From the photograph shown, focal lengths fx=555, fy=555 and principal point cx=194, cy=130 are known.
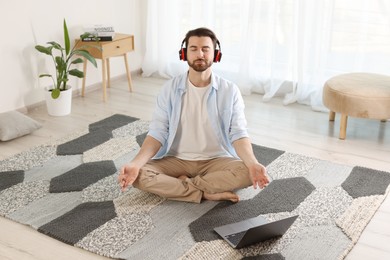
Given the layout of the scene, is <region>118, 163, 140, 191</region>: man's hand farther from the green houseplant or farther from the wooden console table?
the wooden console table

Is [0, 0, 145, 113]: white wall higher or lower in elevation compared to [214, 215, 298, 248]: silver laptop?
higher

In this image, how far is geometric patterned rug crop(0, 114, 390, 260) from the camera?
2.24 m

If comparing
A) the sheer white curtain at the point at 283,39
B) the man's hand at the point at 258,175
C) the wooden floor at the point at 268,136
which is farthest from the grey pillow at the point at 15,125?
the man's hand at the point at 258,175

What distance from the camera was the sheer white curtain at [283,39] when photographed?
3.79 meters

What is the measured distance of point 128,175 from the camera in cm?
246

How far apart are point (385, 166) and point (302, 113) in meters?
0.98

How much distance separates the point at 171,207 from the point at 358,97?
1.40 meters

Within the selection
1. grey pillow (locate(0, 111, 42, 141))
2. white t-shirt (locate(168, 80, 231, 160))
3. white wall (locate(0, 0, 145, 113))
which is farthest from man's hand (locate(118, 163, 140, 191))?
white wall (locate(0, 0, 145, 113))

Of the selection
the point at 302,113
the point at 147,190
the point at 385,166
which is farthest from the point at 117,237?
the point at 302,113

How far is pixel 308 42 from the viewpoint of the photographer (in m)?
3.95

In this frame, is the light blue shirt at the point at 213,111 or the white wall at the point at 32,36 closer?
the light blue shirt at the point at 213,111

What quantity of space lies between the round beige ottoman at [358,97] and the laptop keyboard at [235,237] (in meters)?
1.36

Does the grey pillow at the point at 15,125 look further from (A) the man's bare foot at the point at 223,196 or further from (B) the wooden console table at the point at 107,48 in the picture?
(A) the man's bare foot at the point at 223,196

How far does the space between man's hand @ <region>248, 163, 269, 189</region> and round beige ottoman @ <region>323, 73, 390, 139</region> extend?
3.68 feet
